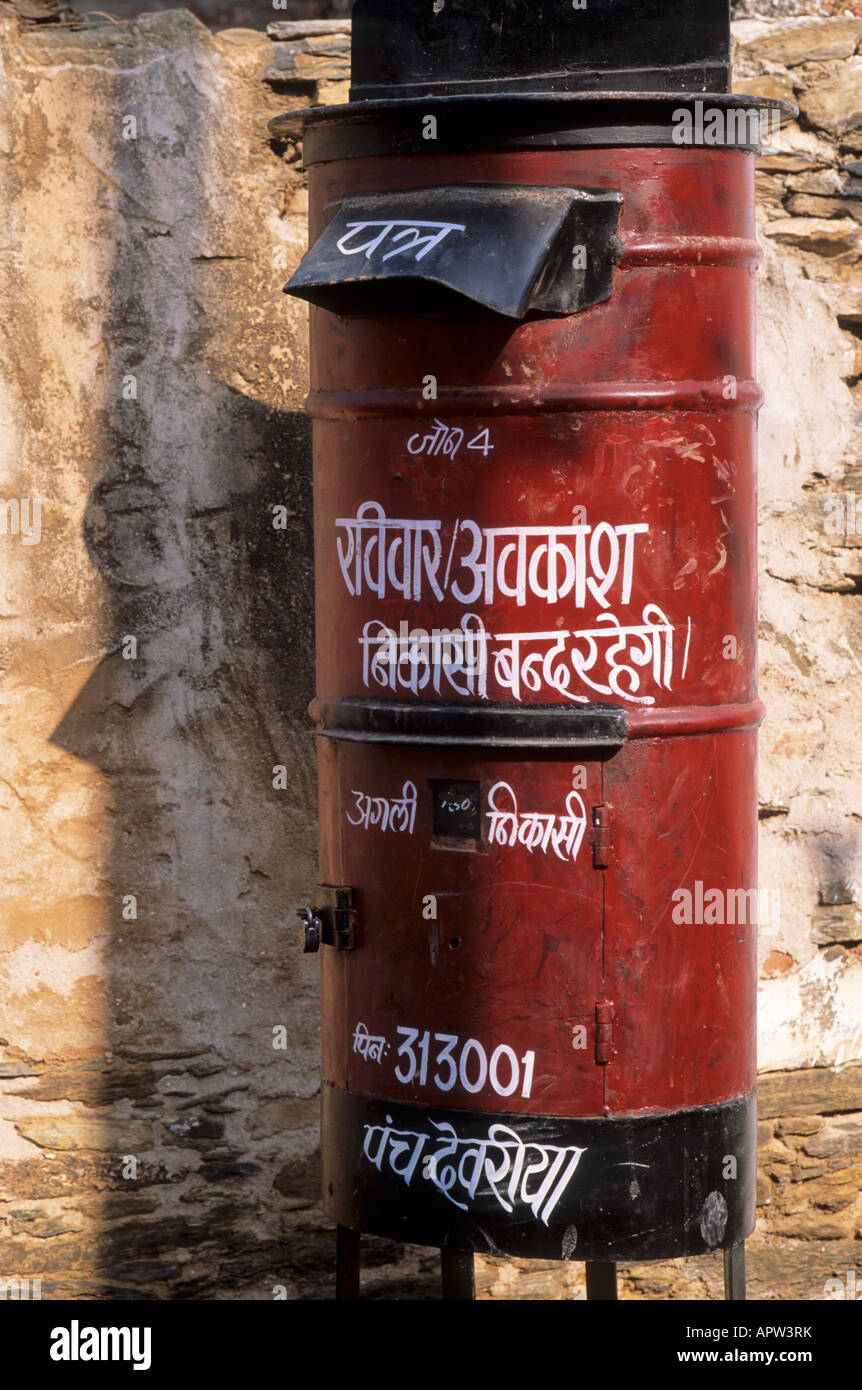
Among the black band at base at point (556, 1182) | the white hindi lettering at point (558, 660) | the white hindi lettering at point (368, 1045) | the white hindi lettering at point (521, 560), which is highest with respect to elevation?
the white hindi lettering at point (521, 560)

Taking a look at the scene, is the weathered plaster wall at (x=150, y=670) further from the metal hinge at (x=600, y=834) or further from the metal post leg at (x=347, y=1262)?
the metal hinge at (x=600, y=834)

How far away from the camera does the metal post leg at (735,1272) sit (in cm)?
300

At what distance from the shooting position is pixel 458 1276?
3473 mm

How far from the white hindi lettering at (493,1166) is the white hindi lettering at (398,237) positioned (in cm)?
153

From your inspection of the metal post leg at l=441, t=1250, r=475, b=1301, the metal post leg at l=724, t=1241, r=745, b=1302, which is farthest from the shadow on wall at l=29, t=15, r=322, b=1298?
the metal post leg at l=724, t=1241, r=745, b=1302

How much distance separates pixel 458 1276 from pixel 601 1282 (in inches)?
12.9

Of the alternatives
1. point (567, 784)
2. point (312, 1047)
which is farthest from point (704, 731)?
point (312, 1047)

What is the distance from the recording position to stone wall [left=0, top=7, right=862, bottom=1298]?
3670 mm

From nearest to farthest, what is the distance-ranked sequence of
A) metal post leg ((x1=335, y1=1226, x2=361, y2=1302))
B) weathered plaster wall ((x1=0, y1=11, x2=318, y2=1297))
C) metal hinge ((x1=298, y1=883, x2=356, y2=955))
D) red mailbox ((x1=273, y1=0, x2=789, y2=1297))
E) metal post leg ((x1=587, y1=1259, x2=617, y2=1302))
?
red mailbox ((x1=273, y1=0, x2=789, y2=1297)) < metal hinge ((x1=298, y1=883, x2=356, y2=955)) < metal post leg ((x1=335, y1=1226, x2=361, y2=1302)) < metal post leg ((x1=587, y1=1259, x2=617, y2=1302)) < weathered plaster wall ((x1=0, y1=11, x2=318, y2=1297))

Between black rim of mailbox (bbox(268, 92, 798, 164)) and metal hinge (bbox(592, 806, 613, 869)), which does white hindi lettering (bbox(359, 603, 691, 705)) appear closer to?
metal hinge (bbox(592, 806, 613, 869))

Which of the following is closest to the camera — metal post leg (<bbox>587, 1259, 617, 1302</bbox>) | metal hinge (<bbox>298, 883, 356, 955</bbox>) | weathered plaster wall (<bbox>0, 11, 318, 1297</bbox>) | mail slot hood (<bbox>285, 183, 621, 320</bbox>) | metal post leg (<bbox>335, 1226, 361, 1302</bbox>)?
mail slot hood (<bbox>285, 183, 621, 320</bbox>)

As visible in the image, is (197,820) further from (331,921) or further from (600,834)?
(600,834)

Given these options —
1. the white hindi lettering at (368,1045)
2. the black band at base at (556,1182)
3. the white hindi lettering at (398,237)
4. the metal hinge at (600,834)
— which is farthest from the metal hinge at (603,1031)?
the white hindi lettering at (398,237)
